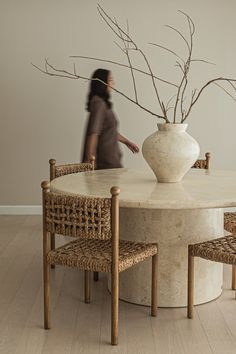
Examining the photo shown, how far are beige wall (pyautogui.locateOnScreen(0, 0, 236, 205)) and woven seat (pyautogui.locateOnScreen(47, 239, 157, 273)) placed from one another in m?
2.85

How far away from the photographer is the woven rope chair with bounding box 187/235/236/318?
289 centimetres

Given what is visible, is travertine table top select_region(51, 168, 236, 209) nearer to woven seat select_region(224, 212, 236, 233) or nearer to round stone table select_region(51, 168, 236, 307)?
round stone table select_region(51, 168, 236, 307)

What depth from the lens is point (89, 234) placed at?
272 centimetres

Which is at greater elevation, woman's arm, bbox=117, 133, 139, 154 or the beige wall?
the beige wall

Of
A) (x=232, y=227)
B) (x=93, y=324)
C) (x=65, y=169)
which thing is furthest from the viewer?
(x=65, y=169)

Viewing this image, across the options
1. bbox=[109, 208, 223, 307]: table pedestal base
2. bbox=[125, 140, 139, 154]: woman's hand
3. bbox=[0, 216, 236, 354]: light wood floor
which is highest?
bbox=[125, 140, 139, 154]: woman's hand

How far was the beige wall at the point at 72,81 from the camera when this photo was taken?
562 centimetres

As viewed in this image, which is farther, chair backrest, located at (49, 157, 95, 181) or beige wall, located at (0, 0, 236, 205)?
beige wall, located at (0, 0, 236, 205)

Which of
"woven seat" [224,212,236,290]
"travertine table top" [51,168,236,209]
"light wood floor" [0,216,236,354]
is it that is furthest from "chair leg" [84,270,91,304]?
"woven seat" [224,212,236,290]

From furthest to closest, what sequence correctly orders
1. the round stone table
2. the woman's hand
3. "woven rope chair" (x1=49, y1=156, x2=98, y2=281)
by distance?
the woman's hand → "woven rope chair" (x1=49, y1=156, x2=98, y2=281) → the round stone table

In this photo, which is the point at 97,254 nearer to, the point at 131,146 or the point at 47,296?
the point at 47,296

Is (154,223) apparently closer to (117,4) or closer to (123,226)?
(123,226)

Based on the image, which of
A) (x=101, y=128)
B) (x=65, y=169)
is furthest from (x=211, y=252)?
(x=101, y=128)

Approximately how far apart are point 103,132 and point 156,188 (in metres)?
1.82
